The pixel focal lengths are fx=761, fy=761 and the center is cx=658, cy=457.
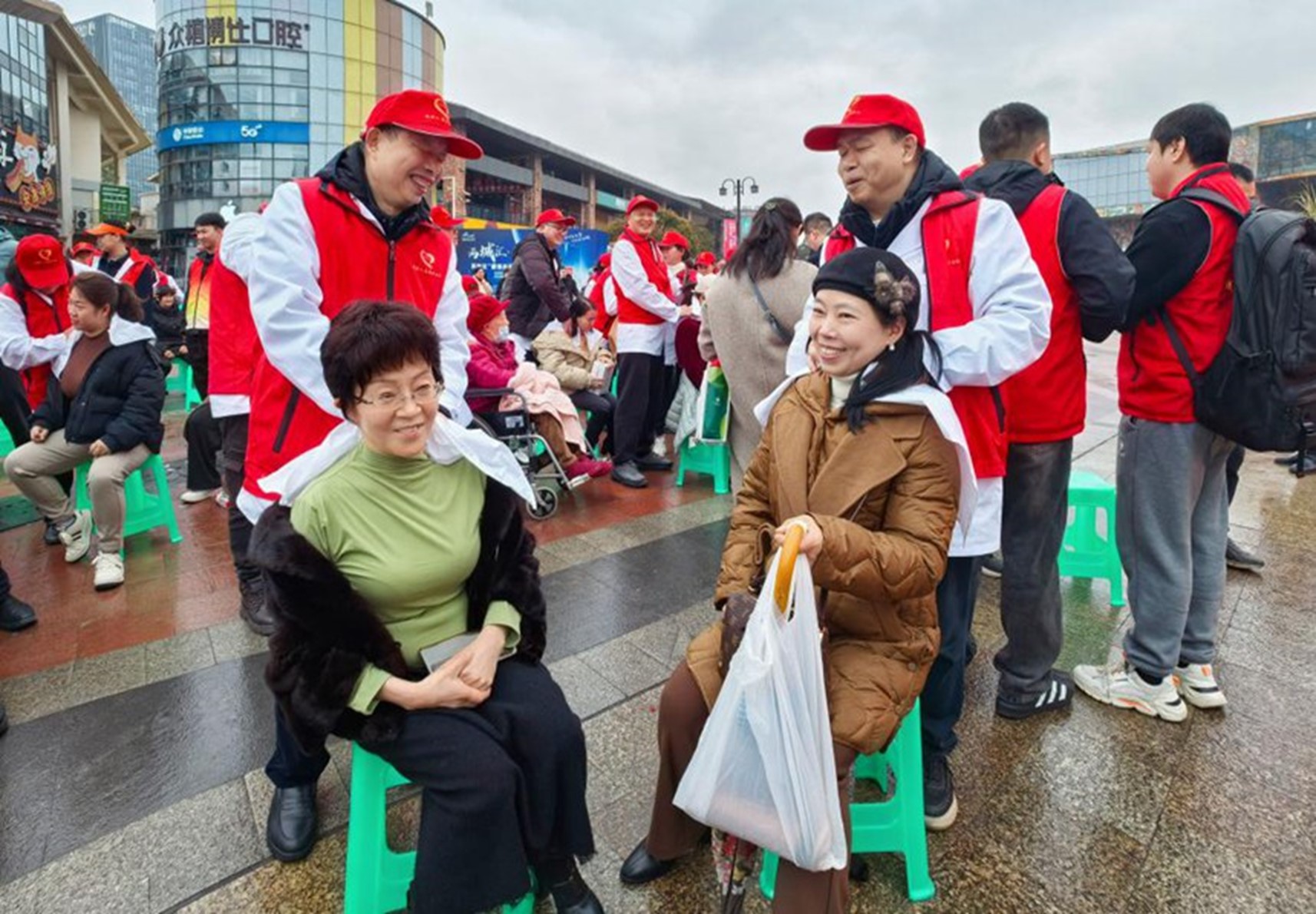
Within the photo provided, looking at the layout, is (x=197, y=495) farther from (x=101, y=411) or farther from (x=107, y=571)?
(x=107, y=571)

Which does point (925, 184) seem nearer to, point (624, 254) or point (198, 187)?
point (624, 254)

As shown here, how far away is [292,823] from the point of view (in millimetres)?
2045

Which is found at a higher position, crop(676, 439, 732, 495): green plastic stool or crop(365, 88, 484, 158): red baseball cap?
crop(365, 88, 484, 158): red baseball cap

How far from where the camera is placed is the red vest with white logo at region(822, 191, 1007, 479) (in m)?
2.08

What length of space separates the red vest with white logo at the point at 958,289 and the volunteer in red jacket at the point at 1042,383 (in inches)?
6.0

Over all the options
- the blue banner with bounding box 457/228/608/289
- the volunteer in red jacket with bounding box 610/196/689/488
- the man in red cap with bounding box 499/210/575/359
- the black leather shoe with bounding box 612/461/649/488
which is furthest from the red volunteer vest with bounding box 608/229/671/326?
the blue banner with bounding box 457/228/608/289

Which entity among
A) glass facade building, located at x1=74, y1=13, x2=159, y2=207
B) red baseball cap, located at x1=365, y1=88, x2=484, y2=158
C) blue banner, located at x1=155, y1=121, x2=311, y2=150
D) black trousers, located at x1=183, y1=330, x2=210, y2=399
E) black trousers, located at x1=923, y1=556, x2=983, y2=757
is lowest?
black trousers, located at x1=923, y1=556, x2=983, y2=757

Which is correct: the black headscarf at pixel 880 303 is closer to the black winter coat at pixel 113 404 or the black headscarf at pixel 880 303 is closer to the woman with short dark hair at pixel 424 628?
the woman with short dark hair at pixel 424 628

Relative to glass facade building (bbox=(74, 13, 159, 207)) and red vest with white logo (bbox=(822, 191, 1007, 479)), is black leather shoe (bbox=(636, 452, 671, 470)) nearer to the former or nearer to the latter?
red vest with white logo (bbox=(822, 191, 1007, 479))

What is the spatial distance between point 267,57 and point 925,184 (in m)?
53.9

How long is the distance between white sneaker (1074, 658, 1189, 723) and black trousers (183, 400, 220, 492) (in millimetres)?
5131

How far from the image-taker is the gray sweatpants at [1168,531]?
260 centimetres

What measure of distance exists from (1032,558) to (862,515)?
3.48ft

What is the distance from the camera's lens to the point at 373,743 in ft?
5.56
